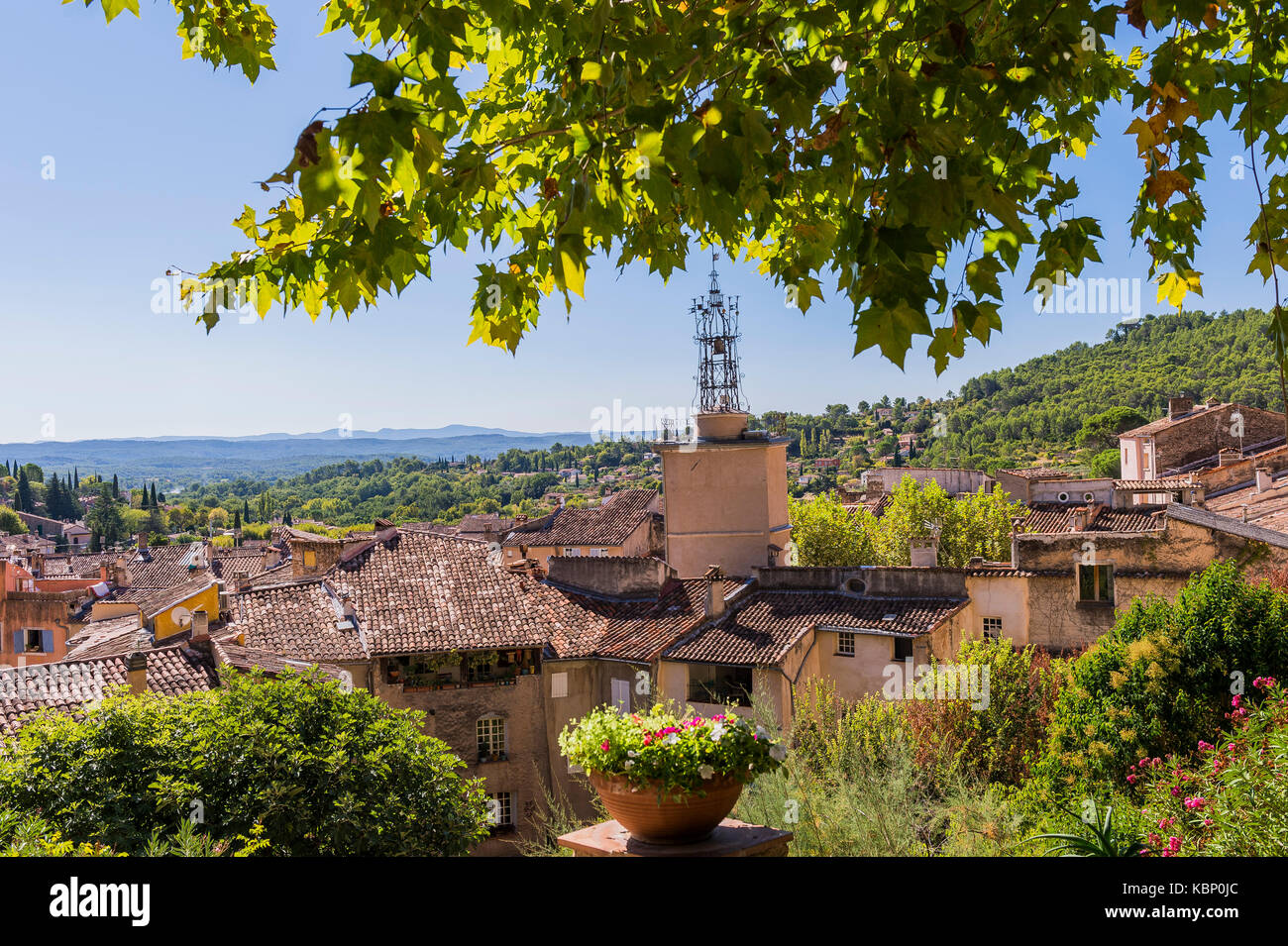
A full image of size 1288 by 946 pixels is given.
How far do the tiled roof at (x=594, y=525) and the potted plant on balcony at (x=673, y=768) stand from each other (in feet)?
131

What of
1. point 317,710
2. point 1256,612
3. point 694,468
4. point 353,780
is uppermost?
point 694,468

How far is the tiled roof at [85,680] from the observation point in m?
12.7

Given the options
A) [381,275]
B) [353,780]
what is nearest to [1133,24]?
[381,275]

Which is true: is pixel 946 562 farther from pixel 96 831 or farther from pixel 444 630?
pixel 96 831

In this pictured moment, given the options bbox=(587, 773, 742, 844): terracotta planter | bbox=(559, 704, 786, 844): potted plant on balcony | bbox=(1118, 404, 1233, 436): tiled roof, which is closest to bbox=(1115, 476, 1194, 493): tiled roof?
bbox=(1118, 404, 1233, 436): tiled roof

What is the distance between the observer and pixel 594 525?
4853cm

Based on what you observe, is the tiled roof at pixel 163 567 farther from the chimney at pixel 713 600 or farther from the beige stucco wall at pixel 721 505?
the chimney at pixel 713 600

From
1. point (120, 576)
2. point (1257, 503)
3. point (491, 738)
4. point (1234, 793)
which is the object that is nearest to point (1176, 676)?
point (1234, 793)

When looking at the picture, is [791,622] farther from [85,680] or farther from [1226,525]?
[85,680]

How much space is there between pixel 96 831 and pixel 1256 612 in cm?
947

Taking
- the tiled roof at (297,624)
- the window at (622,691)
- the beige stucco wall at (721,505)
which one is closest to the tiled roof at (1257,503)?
the beige stucco wall at (721,505)

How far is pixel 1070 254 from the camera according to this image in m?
3.20

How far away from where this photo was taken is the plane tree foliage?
84.9 inches
